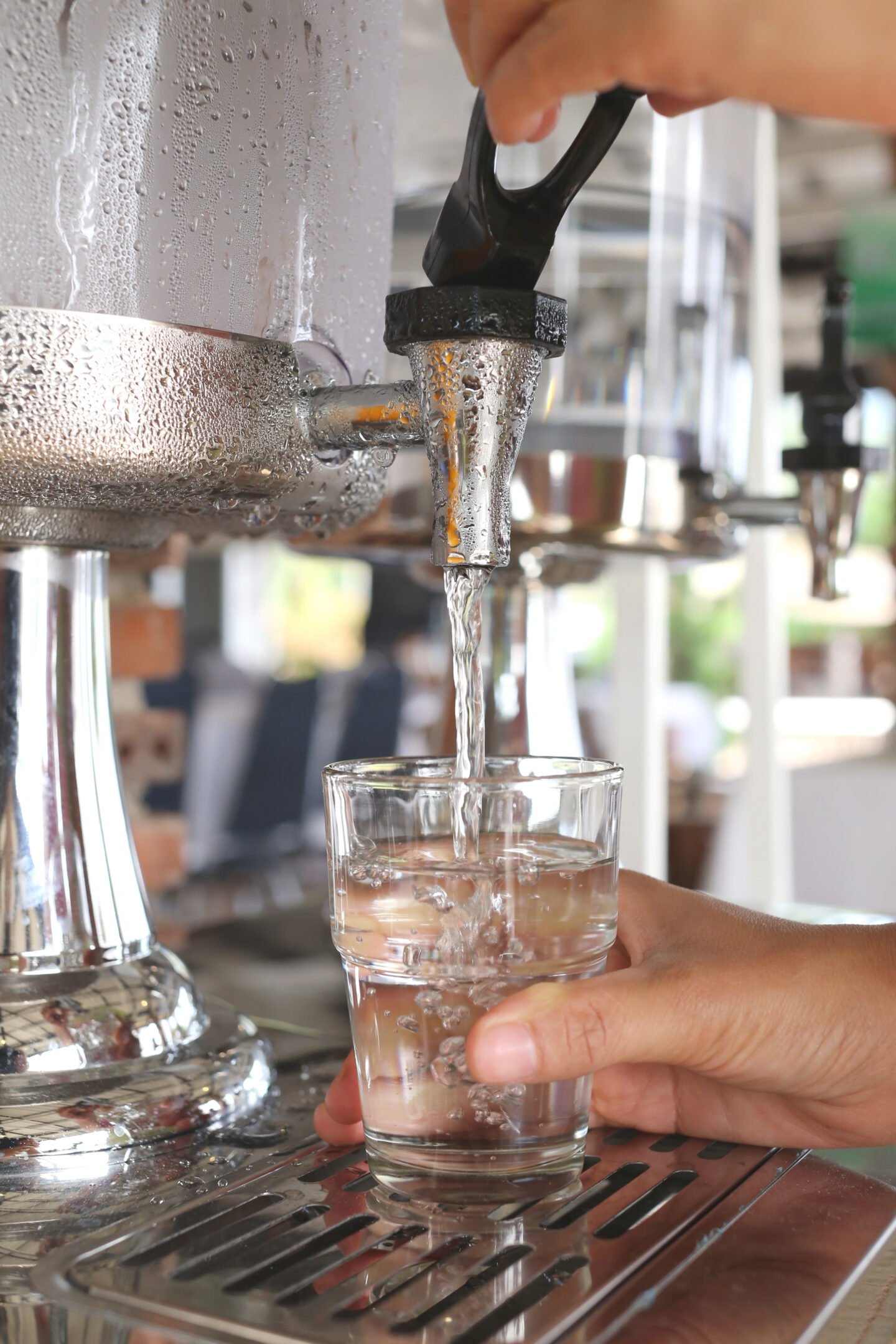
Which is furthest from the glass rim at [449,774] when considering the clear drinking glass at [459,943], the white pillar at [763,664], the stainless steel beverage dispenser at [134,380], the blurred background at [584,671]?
the white pillar at [763,664]

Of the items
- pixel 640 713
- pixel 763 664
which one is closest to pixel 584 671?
pixel 763 664

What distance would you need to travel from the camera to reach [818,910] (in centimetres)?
97

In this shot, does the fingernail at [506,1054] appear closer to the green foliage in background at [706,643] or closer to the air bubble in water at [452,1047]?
the air bubble in water at [452,1047]

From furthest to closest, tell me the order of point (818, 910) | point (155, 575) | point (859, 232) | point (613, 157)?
point (859, 232)
point (155, 575)
point (818, 910)
point (613, 157)

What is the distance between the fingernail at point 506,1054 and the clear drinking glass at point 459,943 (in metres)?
0.02

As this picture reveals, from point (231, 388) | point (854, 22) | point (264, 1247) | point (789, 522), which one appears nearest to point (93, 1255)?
point (264, 1247)

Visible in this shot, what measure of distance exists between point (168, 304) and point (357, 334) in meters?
0.11

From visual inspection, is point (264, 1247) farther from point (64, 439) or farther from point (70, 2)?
point (70, 2)

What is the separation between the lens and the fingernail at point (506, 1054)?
1.26 ft

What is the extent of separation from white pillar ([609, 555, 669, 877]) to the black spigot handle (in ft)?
2.74

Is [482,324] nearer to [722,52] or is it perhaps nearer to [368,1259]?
[722,52]

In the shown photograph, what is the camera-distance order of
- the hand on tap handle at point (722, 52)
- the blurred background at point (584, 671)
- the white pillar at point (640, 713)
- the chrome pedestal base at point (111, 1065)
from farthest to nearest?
the white pillar at point (640, 713) → the blurred background at point (584, 671) → the chrome pedestal base at point (111, 1065) → the hand on tap handle at point (722, 52)

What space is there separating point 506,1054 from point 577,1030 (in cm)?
3

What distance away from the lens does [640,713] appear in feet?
4.19
